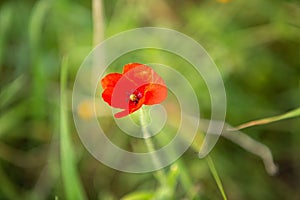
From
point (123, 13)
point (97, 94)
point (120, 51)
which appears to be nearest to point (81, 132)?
point (97, 94)

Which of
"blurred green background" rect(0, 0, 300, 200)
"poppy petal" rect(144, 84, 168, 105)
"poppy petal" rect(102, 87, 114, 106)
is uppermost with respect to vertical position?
"poppy petal" rect(102, 87, 114, 106)

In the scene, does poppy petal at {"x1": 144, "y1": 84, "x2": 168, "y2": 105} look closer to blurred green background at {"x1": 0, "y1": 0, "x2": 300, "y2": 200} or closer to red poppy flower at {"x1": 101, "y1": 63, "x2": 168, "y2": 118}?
red poppy flower at {"x1": 101, "y1": 63, "x2": 168, "y2": 118}

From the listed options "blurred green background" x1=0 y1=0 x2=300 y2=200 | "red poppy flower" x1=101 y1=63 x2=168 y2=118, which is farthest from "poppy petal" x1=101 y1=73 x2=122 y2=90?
"blurred green background" x1=0 y1=0 x2=300 y2=200

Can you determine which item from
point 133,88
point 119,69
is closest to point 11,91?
point 119,69

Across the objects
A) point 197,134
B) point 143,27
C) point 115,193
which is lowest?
point 115,193

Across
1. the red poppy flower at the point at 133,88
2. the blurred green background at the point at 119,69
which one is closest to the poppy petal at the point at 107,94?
the red poppy flower at the point at 133,88

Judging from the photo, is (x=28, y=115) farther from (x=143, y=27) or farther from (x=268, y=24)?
(x=268, y=24)
